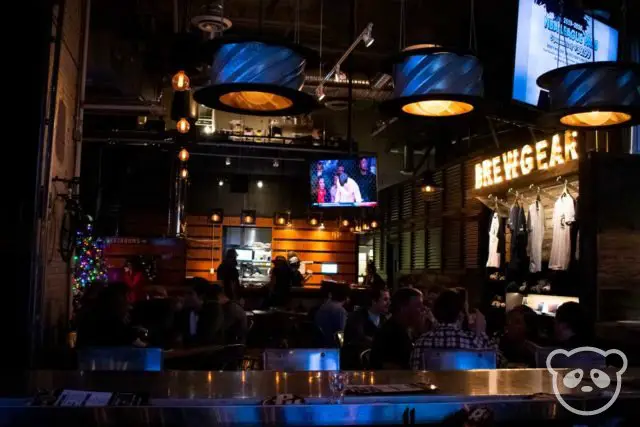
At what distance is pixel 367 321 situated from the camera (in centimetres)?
589

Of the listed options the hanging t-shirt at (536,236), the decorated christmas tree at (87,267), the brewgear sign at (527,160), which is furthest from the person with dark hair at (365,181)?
the decorated christmas tree at (87,267)

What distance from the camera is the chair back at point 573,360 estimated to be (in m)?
3.96

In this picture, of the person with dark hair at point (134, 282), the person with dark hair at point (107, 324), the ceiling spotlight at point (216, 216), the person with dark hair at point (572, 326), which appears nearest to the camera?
the person with dark hair at point (572, 326)

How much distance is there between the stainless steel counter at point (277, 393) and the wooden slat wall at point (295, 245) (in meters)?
12.6

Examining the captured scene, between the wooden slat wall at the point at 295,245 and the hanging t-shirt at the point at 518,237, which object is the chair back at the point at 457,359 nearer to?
the hanging t-shirt at the point at 518,237

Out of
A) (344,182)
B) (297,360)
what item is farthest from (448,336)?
(344,182)

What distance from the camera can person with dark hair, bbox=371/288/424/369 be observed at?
435 cm

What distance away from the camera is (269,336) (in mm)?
8344

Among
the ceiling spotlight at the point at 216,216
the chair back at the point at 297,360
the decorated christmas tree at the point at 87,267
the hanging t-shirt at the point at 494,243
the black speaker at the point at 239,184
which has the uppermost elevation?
the black speaker at the point at 239,184

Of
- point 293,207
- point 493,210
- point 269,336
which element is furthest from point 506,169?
point 293,207

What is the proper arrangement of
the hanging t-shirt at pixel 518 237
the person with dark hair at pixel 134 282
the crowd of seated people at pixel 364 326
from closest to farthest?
the crowd of seated people at pixel 364 326 → the hanging t-shirt at pixel 518 237 → the person with dark hair at pixel 134 282

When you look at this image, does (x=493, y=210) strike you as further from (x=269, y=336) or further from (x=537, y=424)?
(x=537, y=424)

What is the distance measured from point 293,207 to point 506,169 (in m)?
7.72

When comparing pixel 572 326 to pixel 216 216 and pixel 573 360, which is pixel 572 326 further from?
pixel 216 216
